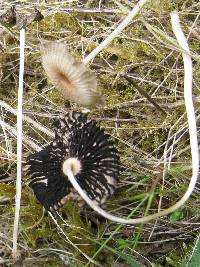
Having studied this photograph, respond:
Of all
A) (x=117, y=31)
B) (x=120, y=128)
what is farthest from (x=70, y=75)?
(x=120, y=128)

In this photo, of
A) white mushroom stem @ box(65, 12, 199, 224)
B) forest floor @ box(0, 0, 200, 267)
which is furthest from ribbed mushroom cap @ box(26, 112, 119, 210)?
forest floor @ box(0, 0, 200, 267)

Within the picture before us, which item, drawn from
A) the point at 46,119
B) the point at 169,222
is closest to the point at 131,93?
the point at 46,119

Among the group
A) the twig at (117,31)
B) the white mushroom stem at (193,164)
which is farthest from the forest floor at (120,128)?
the white mushroom stem at (193,164)

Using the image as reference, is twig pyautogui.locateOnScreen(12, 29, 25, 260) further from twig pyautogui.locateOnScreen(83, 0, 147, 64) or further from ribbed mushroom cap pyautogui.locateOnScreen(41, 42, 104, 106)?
twig pyautogui.locateOnScreen(83, 0, 147, 64)

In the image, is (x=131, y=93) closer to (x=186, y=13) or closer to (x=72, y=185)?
(x=186, y=13)

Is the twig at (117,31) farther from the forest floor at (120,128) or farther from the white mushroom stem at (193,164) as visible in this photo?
the white mushroom stem at (193,164)

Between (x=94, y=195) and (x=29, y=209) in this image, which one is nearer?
(x=94, y=195)
